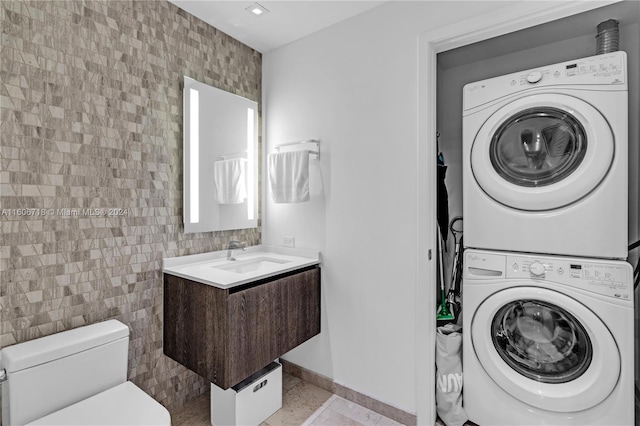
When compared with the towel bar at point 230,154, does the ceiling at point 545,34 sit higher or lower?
higher

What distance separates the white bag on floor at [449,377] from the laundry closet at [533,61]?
2.45 feet

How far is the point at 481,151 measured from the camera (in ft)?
6.05

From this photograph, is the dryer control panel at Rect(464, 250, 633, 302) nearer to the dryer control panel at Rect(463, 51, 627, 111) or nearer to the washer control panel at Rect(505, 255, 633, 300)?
the washer control panel at Rect(505, 255, 633, 300)

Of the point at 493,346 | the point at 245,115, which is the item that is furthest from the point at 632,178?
the point at 245,115

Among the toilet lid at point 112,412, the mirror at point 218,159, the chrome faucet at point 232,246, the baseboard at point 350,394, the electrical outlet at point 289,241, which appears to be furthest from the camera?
the electrical outlet at point 289,241

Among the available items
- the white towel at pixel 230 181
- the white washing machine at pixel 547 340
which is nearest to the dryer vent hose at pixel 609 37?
the white washing machine at pixel 547 340

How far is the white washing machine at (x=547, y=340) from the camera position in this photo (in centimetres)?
151

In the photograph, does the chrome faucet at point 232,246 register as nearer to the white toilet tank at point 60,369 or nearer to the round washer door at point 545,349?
the white toilet tank at point 60,369

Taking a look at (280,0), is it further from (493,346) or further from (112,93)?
(493,346)

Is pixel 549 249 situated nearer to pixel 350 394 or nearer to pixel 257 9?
pixel 350 394

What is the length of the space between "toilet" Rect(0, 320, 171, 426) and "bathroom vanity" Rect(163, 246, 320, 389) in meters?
0.33

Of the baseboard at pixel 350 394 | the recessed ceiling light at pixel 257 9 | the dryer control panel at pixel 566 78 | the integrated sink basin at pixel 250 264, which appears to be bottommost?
the baseboard at pixel 350 394

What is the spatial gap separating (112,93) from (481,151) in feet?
6.72

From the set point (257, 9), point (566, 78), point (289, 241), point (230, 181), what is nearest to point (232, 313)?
point (289, 241)
